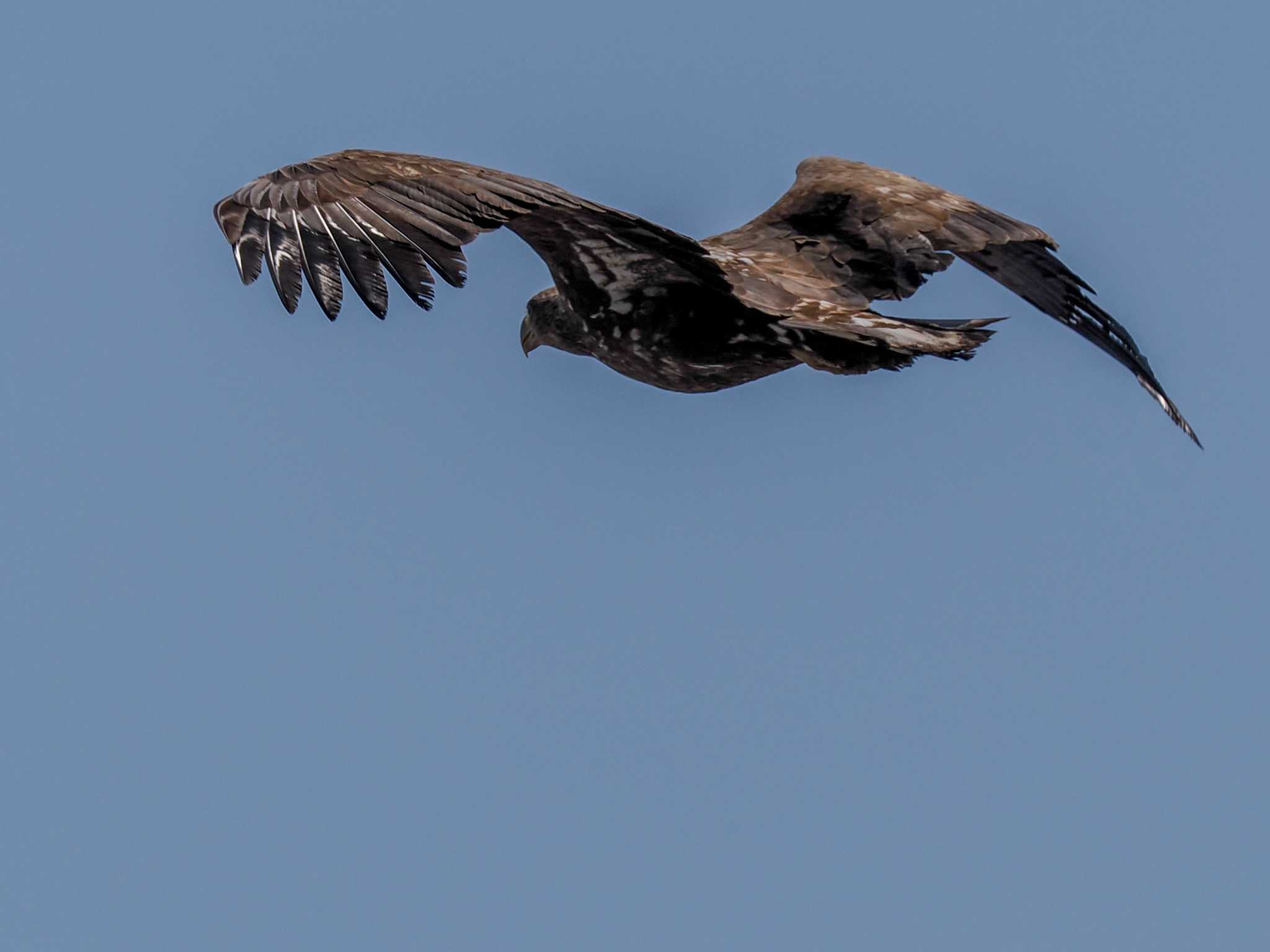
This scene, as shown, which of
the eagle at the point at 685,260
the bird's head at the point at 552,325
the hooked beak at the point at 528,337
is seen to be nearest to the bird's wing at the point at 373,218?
the eagle at the point at 685,260

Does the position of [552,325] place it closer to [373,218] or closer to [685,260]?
[685,260]

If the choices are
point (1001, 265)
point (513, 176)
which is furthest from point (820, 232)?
point (513, 176)

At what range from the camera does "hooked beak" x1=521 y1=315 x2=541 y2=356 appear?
37.2 ft

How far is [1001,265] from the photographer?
36.7 feet

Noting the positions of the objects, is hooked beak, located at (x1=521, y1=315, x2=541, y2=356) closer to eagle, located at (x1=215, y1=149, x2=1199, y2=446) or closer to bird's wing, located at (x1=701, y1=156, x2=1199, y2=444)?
eagle, located at (x1=215, y1=149, x2=1199, y2=446)

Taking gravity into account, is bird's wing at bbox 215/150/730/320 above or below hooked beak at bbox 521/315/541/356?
below

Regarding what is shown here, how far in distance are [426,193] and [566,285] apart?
5.94 ft

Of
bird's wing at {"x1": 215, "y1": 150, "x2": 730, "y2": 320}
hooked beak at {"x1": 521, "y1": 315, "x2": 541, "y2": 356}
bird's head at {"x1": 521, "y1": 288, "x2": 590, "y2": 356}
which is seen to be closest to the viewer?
bird's wing at {"x1": 215, "y1": 150, "x2": 730, "y2": 320}

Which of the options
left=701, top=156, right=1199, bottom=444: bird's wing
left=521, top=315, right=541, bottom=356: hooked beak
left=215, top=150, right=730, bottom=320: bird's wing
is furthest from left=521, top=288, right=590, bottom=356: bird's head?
left=215, top=150, right=730, bottom=320: bird's wing

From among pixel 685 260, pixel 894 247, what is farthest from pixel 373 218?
pixel 894 247

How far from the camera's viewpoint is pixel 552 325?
1106cm

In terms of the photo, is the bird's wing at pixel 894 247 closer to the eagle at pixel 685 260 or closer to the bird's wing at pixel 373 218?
the eagle at pixel 685 260

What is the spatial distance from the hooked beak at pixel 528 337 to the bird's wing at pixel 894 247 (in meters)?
1.01

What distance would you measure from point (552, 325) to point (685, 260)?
5.09ft
